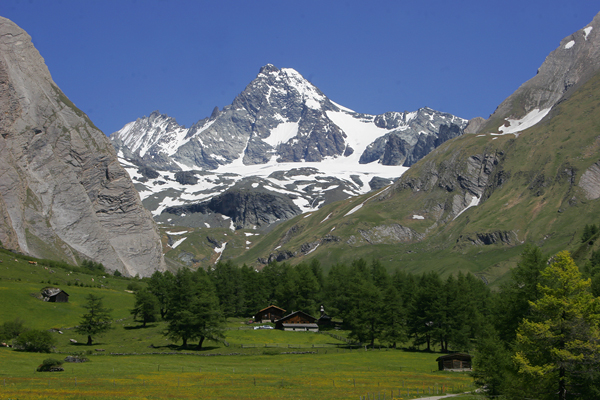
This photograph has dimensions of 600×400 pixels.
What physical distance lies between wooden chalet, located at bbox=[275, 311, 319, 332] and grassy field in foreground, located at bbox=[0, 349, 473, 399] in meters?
32.9

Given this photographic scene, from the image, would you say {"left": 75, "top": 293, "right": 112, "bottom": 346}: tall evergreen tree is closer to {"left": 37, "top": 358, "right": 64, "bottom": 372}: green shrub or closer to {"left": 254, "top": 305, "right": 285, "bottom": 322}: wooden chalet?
{"left": 37, "top": 358, "right": 64, "bottom": 372}: green shrub

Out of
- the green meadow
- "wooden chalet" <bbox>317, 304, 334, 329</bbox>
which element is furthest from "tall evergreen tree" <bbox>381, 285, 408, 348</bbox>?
"wooden chalet" <bbox>317, 304, 334, 329</bbox>

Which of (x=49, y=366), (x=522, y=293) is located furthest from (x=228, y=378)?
(x=522, y=293)

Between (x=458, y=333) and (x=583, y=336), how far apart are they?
58612 mm

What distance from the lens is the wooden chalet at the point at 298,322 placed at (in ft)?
368

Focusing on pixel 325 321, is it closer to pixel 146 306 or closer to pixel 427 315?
pixel 427 315

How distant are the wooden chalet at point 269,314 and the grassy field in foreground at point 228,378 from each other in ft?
138

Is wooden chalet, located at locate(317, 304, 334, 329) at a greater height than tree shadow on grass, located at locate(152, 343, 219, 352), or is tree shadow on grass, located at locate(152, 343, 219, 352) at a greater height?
wooden chalet, located at locate(317, 304, 334, 329)

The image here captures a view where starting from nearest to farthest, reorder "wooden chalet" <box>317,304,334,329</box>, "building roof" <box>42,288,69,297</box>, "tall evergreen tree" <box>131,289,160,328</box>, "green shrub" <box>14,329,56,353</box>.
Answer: "green shrub" <box>14,329,56,353</box> → "tall evergreen tree" <box>131,289,160,328</box> → "building roof" <box>42,288,69,297</box> → "wooden chalet" <box>317,304,334,329</box>

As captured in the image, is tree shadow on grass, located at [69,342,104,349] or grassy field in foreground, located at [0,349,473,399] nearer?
grassy field in foreground, located at [0,349,473,399]

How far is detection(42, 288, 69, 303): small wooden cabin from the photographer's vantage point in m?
→ 108

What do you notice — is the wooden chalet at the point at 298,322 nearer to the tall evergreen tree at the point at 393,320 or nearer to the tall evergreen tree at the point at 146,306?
the tall evergreen tree at the point at 393,320

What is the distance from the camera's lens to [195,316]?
8506 centimetres

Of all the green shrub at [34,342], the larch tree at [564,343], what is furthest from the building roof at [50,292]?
the larch tree at [564,343]
